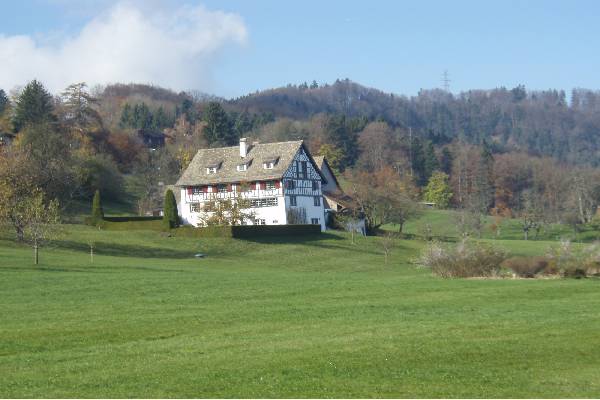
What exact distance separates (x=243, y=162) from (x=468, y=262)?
2007 inches

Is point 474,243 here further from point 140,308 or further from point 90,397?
point 90,397

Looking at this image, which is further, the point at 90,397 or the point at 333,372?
the point at 333,372

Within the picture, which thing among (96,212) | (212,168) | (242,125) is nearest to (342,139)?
(242,125)

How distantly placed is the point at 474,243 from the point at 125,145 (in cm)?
9297

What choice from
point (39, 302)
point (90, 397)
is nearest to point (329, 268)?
point (39, 302)

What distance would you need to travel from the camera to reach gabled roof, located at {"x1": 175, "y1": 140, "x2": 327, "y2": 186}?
8956 centimetres

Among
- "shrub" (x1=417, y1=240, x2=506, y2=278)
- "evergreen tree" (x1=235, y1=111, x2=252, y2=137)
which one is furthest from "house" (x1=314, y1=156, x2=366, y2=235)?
"evergreen tree" (x1=235, y1=111, x2=252, y2=137)

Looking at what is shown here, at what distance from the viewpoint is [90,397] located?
1458 cm

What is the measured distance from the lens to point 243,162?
91625 millimetres

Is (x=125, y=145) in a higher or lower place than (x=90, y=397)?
higher

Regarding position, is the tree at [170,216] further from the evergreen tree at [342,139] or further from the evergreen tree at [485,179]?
the evergreen tree at [485,179]

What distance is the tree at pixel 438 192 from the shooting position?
150 metres

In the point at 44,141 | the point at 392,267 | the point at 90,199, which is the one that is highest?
the point at 44,141

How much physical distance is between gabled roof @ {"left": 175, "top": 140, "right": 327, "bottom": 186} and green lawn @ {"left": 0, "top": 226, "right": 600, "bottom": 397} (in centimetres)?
4791
